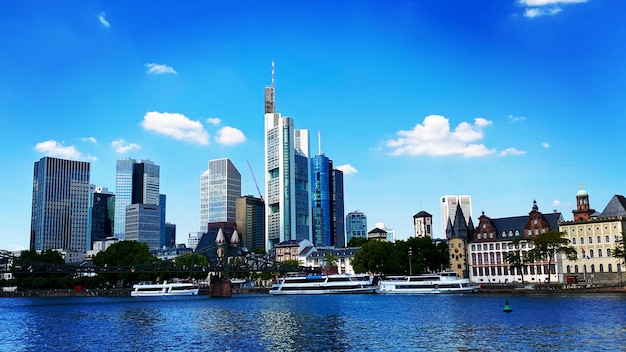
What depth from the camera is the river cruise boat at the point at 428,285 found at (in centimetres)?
15725

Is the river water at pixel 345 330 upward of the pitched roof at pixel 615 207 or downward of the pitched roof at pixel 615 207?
downward

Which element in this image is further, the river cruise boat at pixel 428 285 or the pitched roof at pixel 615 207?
the pitched roof at pixel 615 207

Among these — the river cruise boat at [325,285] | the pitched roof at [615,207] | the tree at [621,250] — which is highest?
the pitched roof at [615,207]

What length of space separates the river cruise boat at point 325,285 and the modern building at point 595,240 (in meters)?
53.3

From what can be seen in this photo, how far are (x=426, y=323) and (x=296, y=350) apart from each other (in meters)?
26.8

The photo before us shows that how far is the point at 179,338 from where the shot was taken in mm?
70688

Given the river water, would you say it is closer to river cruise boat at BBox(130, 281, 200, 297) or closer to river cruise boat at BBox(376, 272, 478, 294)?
river cruise boat at BBox(376, 272, 478, 294)

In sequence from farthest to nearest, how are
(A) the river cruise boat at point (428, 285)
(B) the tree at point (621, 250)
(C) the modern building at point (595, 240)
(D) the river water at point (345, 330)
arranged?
(A) the river cruise boat at point (428, 285) → (C) the modern building at point (595, 240) → (B) the tree at point (621, 250) → (D) the river water at point (345, 330)

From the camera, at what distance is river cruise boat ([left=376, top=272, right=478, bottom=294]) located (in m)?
157

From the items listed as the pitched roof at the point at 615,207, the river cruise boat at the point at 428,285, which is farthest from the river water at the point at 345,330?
the pitched roof at the point at 615,207

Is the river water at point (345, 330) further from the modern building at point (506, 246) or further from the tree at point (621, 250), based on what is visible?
the modern building at point (506, 246)

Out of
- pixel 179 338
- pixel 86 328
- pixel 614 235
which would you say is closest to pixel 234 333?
pixel 179 338

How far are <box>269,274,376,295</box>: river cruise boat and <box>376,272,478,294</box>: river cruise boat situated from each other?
6404mm

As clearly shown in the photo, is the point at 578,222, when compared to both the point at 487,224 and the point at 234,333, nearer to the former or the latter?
the point at 487,224
